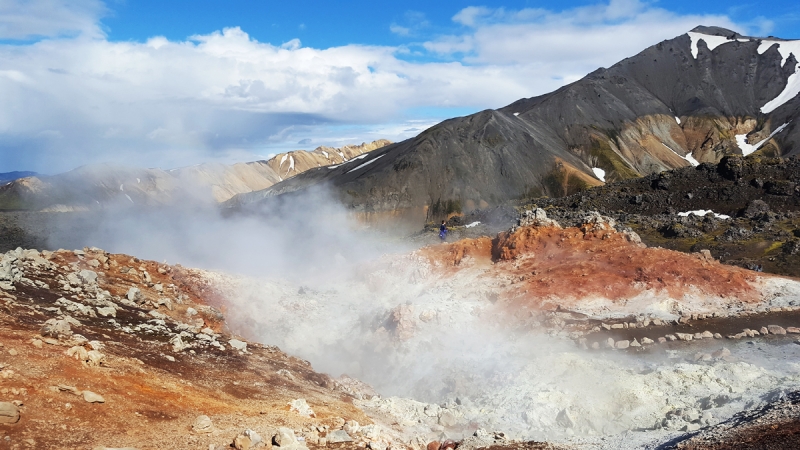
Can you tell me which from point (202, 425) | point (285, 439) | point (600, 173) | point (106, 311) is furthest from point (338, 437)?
point (600, 173)

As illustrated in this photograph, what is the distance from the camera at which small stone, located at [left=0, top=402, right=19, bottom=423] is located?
755 centimetres

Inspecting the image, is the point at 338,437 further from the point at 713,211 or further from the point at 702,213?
the point at 713,211

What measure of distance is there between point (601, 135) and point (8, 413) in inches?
4246

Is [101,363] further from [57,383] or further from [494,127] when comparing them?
[494,127]

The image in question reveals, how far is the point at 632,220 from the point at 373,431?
4081 centimetres

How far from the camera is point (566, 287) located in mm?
20703

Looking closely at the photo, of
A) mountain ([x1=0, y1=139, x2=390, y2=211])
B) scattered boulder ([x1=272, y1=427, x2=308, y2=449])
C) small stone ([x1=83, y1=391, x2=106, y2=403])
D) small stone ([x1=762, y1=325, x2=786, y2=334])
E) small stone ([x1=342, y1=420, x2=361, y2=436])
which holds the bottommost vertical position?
small stone ([x1=762, y1=325, x2=786, y2=334])

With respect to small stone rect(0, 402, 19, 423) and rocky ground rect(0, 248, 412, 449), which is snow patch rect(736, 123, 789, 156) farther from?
small stone rect(0, 402, 19, 423)

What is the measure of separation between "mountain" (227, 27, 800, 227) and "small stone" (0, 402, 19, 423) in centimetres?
7054

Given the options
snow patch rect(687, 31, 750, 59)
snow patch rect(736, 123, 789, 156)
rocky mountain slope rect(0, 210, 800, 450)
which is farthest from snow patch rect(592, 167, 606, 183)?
rocky mountain slope rect(0, 210, 800, 450)

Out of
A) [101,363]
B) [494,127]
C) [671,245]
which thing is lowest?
[671,245]

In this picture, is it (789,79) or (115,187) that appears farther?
(115,187)

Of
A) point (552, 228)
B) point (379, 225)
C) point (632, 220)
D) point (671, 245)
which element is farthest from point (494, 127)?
point (552, 228)

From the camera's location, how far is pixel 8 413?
759 centimetres
